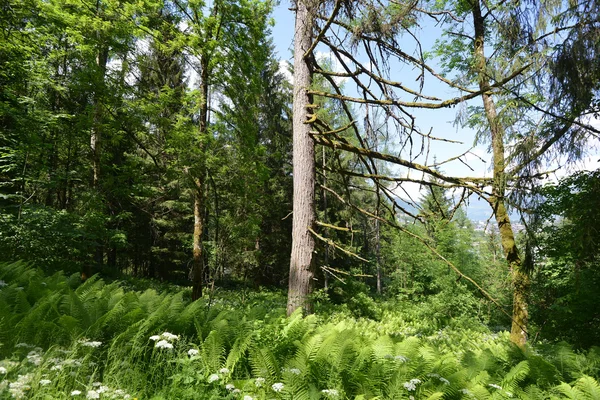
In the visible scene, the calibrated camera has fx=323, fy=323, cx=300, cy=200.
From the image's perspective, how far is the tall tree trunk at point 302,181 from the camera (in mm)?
4168

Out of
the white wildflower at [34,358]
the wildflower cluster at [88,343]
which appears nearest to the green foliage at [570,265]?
the wildflower cluster at [88,343]

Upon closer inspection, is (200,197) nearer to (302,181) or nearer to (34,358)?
(302,181)

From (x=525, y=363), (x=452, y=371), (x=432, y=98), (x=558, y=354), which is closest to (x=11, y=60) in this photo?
(x=432, y=98)

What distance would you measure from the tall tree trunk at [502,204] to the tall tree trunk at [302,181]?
2.11 m

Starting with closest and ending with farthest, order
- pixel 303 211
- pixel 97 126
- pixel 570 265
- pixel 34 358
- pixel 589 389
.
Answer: pixel 34 358 → pixel 589 389 → pixel 303 211 → pixel 570 265 → pixel 97 126

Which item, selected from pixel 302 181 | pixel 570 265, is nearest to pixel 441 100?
pixel 302 181

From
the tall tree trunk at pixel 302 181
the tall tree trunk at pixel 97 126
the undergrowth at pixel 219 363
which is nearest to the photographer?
the undergrowth at pixel 219 363

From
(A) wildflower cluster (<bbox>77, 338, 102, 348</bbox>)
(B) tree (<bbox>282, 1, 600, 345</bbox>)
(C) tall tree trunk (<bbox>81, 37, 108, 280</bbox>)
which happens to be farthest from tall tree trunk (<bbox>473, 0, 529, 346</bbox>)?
(C) tall tree trunk (<bbox>81, 37, 108, 280</bbox>)

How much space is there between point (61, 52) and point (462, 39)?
10689mm

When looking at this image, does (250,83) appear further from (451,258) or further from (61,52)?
(451,258)

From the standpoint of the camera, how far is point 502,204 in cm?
510

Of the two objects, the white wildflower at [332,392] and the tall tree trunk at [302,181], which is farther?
the tall tree trunk at [302,181]

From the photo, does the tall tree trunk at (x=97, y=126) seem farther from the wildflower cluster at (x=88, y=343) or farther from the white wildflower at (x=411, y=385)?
the white wildflower at (x=411, y=385)

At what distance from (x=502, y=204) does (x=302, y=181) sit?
130 inches
